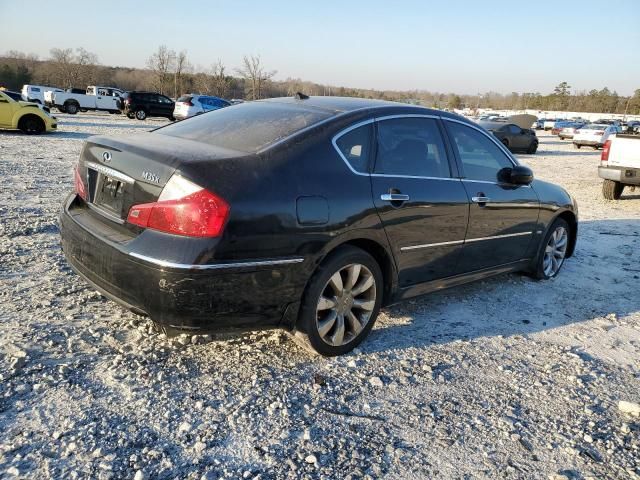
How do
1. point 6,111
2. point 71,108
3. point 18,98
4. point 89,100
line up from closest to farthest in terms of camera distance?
point 6,111 → point 18,98 → point 71,108 → point 89,100

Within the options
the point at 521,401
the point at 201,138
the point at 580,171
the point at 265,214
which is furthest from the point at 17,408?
the point at 580,171

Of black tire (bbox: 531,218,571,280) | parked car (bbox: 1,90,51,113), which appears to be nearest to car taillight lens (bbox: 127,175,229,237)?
black tire (bbox: 531,218,571,280)

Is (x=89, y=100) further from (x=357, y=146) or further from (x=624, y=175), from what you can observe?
(x=357, y=146)

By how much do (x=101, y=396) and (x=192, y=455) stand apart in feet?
2.29

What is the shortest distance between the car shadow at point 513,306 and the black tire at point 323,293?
0.32 meters

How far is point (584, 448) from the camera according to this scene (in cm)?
271

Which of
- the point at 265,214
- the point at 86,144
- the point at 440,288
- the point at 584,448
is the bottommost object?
the point at 584,448

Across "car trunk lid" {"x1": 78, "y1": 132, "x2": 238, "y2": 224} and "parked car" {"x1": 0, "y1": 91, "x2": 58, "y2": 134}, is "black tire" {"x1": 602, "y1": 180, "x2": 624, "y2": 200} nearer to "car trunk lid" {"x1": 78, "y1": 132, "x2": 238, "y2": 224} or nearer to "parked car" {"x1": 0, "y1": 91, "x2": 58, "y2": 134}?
"car trunk lid" {"x1": 78, "y1": 132, "x2": 238, "y2": 224}

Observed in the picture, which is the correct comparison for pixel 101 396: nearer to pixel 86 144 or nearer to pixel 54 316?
pixel 54 316

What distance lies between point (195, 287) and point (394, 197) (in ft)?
4.97

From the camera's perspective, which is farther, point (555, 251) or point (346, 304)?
point (555, 251)

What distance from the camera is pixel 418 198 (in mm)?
3686

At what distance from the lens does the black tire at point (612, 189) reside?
11.1 metres

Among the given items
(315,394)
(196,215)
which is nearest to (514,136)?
(315,394)
